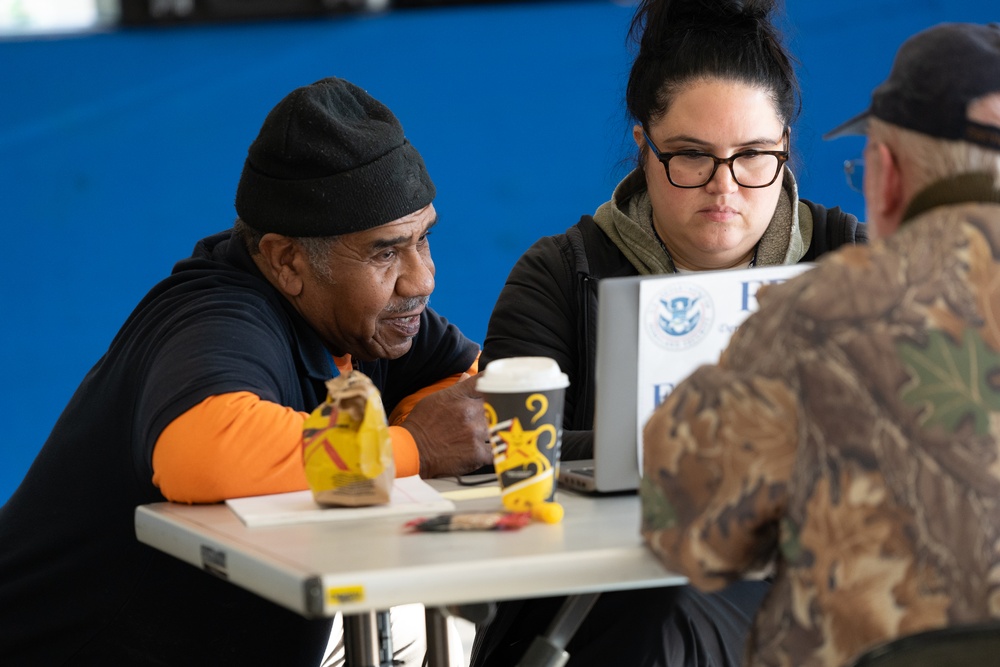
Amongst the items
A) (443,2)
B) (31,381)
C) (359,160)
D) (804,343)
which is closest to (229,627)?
(359,160)

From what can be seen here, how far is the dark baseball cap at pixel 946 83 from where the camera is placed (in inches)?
51.6

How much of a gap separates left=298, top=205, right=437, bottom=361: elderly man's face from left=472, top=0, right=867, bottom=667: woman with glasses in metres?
0.19

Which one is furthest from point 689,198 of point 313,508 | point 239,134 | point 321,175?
point 239,134

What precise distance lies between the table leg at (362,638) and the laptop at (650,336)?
37cm

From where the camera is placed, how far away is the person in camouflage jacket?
121 centimetres

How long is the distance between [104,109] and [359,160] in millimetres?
1939

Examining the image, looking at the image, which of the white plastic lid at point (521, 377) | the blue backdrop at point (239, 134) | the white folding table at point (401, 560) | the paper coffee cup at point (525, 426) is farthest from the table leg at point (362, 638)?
the blue backdrop at point (239, 134)

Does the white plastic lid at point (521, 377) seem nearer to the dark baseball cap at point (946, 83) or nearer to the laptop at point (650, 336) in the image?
the laptop at point (650, 336)

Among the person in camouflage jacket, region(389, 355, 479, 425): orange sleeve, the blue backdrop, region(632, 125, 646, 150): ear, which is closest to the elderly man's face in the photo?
region(389, 355, 479, 425): orange sleeve

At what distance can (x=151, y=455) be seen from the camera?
6.33ft

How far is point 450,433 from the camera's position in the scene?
2090mm

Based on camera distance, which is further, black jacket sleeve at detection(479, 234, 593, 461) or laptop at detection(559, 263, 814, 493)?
black jacket sleeve at detection(479, 234, 593, 461)

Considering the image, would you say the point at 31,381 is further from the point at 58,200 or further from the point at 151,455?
the point at 151,455

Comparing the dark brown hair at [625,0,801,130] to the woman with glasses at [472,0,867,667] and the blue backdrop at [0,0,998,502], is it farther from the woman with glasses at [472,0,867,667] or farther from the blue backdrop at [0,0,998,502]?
the blue backdrop at [0,0,998,502]
